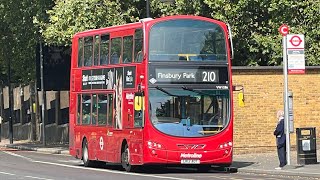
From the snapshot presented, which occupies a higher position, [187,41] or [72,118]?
[187,41]

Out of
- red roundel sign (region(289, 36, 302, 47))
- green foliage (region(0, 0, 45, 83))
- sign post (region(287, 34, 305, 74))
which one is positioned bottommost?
sign post (region(287, 34, 305, 74))

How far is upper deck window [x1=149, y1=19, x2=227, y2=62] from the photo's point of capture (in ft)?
78.4

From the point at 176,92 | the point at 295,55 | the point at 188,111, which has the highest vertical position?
the point at 295,55

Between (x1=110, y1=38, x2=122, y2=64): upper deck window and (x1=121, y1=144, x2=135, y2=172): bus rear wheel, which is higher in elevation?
(x1=110, y1=38, x2=122, y2=64): upper deck window

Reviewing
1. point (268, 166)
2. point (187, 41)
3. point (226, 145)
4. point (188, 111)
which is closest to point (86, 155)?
point (188, 111)

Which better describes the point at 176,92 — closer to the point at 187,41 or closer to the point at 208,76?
the point at 208,76

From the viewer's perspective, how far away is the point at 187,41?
79.4ft

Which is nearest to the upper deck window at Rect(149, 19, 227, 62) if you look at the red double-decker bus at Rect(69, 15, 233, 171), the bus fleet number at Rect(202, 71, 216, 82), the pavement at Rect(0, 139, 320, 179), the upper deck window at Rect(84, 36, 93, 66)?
the red double-decker bus at Rect(69, 15, 233, 171)

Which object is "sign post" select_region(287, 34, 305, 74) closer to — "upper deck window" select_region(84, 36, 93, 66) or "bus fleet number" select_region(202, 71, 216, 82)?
"bus fleet number" select_region(202, 71, 216, 82)

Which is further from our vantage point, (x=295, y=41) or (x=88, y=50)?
(x=88, y=50)

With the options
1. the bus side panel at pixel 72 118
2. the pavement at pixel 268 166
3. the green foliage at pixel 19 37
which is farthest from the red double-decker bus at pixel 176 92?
the green foliage at pixel 19 37

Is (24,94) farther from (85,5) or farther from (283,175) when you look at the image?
(283,175)

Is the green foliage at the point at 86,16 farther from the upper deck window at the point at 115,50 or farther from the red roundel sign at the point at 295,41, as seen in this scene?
the red roundel sign at the point at 295,41

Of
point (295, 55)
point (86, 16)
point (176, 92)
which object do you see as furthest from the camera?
point (86, 16)
